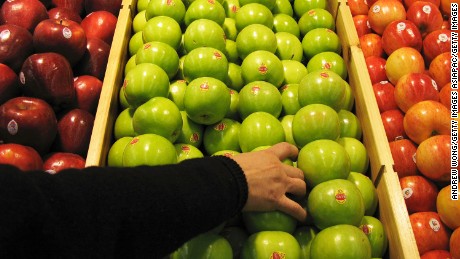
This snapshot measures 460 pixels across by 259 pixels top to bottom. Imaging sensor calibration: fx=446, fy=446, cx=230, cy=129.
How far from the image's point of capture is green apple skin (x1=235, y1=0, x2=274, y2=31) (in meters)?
2.08

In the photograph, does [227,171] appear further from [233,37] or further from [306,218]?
[233,37]

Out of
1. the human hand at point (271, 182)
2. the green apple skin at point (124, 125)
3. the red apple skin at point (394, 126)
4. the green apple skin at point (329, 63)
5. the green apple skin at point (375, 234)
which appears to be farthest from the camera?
the red apple skin at point (394, 126)

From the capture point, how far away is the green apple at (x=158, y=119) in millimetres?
1559

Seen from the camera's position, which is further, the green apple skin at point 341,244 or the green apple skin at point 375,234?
the green apple skin at point 375,234

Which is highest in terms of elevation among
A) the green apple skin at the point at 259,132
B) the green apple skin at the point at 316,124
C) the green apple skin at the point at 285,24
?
the green apple skin at the point at 285,24

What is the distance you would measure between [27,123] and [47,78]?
0.22 meters

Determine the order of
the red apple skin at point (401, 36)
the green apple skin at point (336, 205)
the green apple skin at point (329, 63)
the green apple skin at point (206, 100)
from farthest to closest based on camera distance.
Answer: the red apple skin at point (401, 36), the green apple skin at point (329, 63), the green apple skin at point (206, 100), the green apple skin at point (336, 205)

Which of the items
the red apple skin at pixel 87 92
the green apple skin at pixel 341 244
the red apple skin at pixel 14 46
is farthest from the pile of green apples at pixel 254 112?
the red apple skin at pixel 14 46

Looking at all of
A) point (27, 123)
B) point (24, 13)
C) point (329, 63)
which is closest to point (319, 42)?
point (329, 63)

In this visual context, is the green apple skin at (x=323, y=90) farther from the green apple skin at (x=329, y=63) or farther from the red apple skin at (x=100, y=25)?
the red apple skin at (x=100, y=25)

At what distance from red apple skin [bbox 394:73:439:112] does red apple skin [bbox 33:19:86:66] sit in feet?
4.96

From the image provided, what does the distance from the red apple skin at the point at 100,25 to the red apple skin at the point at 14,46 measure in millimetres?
336

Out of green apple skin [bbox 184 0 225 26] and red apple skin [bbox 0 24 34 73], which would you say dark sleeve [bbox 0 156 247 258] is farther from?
red apple skin [bbox 0 24 34 73]

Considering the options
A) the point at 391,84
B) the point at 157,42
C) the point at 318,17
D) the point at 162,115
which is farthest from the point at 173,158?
the point at 391,84
